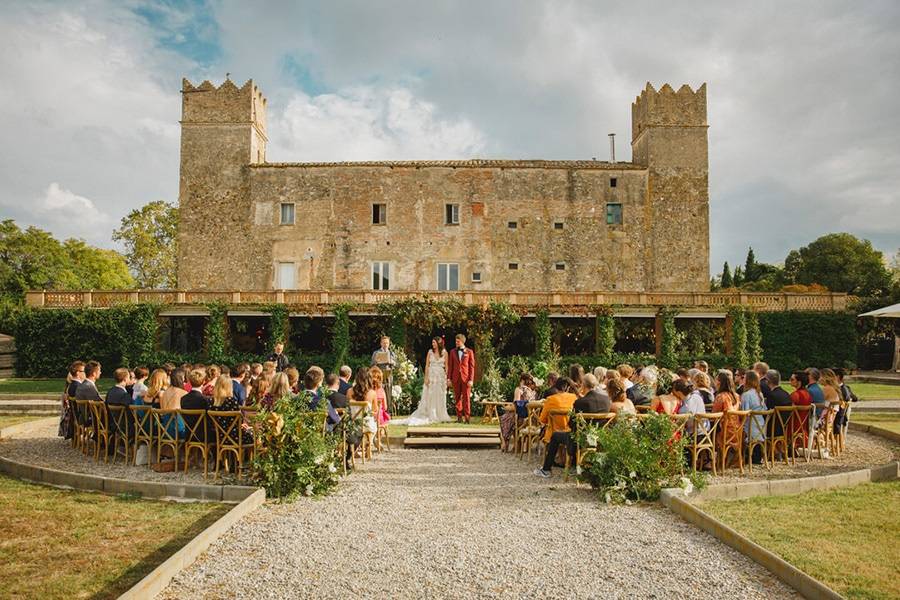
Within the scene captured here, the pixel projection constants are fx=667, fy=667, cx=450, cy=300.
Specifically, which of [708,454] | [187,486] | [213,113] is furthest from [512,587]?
[213,113]

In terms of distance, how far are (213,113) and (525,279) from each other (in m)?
16.3

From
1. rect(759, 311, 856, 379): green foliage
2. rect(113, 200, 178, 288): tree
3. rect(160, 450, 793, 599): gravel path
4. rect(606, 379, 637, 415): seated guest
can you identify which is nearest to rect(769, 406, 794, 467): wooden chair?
rect(606, 379, 637, 415): seated guest

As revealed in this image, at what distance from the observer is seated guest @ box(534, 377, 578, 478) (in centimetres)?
935

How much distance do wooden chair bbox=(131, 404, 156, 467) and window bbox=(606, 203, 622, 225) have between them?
24186 mm

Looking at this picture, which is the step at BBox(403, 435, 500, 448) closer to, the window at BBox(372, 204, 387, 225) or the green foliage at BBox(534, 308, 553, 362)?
the green foliage at BBox(534, 308, 553, 362)

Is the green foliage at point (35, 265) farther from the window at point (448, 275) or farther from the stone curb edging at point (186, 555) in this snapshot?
the stone curb edging at point (186, 555)

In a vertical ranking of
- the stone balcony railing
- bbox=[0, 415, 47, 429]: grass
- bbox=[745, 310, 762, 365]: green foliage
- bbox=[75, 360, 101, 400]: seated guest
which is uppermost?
the stone balcony railing

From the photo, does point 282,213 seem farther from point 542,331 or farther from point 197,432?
point 197,432

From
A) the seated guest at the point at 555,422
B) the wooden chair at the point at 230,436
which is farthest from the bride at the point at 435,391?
the wooden chair at the point at 230,436

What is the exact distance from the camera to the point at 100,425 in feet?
33.6

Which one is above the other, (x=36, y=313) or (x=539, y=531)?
(x=36, y=313)

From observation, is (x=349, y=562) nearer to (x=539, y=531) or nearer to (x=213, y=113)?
(x=539, y=531)

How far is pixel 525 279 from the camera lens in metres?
30.2

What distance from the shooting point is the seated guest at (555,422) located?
9352mm
